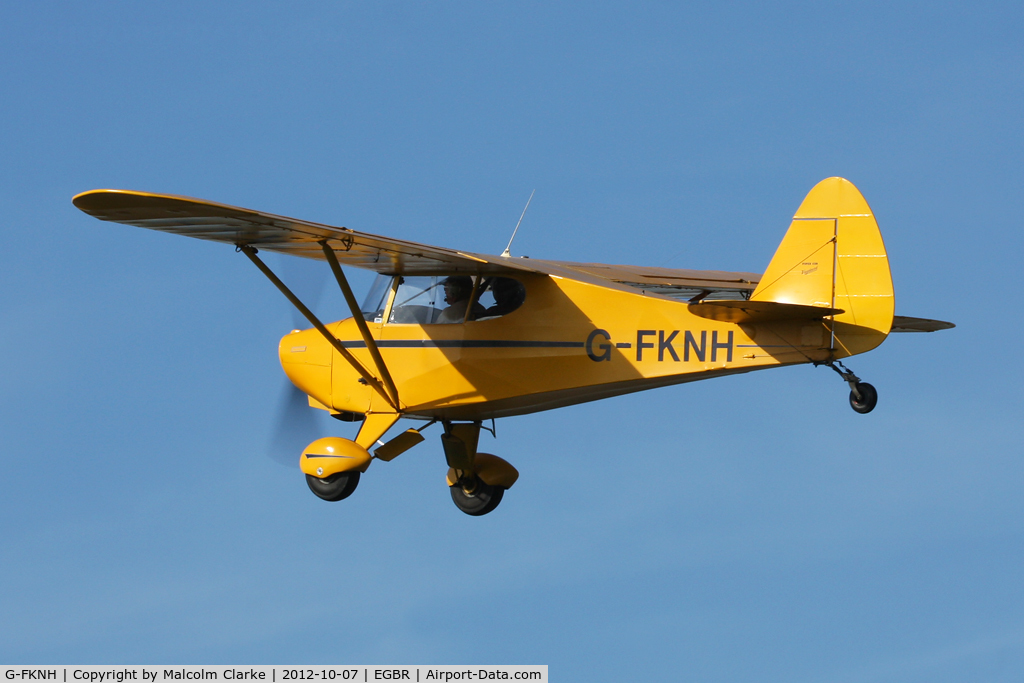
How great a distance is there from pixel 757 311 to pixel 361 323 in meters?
3.81

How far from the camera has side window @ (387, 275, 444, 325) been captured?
1334cm

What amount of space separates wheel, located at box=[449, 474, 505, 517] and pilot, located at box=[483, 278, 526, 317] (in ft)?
8.08

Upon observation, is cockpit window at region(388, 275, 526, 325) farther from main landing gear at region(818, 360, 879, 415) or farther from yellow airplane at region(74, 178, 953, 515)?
main landing gear at region(818, 360, 879, 415)

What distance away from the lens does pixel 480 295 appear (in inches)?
514

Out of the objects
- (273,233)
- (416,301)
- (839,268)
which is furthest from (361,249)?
(839,268)

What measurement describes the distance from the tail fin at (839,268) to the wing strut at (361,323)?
3739mm

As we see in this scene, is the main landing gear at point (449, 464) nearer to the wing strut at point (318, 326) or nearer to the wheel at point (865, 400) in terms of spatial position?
the wing strut at point (318, 326)

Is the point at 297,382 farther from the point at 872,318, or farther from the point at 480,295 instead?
the point at 872,318

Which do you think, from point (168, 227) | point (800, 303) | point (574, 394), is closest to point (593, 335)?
point (574, 394)

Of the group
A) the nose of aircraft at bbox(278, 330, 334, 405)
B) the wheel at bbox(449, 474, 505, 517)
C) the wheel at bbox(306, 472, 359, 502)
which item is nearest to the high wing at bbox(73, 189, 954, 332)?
the nose of aircraft at bbox(278, 330, 334, 405)

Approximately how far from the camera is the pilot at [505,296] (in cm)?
1284

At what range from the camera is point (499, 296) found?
12984mm

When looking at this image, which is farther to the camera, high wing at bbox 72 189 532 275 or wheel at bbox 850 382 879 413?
wheel at bbox 850 382 879 413

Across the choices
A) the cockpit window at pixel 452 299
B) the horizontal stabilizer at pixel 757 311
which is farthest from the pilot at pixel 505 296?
the horizontal stabilizer at pixel 757 311
